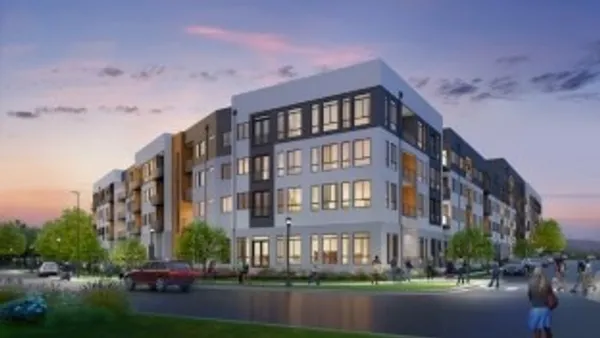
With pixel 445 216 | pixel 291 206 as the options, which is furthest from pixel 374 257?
pixel 445 216

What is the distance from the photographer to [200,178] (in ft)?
259

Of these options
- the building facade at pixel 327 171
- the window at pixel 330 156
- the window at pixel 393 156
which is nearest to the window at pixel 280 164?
the building facade at pixel 327 171

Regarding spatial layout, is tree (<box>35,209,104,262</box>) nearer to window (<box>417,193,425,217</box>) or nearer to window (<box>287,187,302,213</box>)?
window (<box>287,187,302,213</box>)

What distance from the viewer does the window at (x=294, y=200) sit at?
63.9 m

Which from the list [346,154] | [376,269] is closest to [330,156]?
[346,154]

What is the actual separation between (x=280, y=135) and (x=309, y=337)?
4811 centimetres

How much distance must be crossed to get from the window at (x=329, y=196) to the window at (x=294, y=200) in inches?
109

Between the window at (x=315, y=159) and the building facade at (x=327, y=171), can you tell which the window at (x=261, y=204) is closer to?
the building facade at (x=327, y=171)

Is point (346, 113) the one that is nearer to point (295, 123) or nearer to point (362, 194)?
point (295, 123)

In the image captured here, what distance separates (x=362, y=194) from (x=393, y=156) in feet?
15.9

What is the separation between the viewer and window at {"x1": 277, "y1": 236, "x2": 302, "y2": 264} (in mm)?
63500

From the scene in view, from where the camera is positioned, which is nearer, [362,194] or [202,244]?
[362,194]

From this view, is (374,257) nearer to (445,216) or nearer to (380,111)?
(380,111)

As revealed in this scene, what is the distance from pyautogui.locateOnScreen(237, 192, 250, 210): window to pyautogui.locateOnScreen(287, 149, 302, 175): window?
19.6ft
